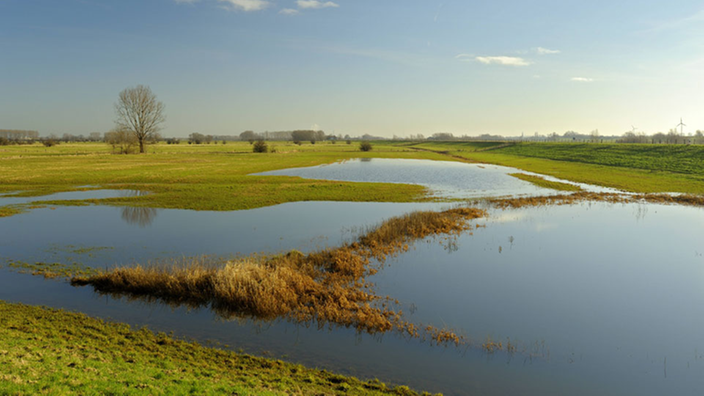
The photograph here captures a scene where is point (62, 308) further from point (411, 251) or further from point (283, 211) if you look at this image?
point (283, 211)

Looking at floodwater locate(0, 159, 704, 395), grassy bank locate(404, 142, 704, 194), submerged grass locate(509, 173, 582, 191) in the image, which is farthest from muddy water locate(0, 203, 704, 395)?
grassy bank locate(404, 142, 704, 194)

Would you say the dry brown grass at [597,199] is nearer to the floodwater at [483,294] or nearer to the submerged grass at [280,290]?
the floodwater at [483,294]

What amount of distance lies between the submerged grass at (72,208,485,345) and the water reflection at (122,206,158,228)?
10.6 meters

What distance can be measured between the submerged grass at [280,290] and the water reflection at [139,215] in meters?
10.6

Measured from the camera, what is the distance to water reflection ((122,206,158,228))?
1005 inches

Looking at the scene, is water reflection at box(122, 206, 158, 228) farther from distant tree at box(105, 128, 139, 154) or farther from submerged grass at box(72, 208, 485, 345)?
distant tree at box(105, 128, 139, 154)

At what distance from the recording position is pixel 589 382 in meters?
9.76

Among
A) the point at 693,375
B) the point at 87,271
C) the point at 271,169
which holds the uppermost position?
the point at 271,169

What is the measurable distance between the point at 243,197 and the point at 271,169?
94.3 ft

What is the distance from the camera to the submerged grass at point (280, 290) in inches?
507

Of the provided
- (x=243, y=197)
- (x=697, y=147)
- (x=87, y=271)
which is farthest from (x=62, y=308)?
(x=697, y=147)

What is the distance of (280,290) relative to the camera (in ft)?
45.6

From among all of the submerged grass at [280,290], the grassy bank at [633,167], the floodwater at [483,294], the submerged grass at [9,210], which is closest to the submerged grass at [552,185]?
the grassy bank at [633,167]

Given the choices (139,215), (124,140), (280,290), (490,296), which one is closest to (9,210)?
(139,215)
